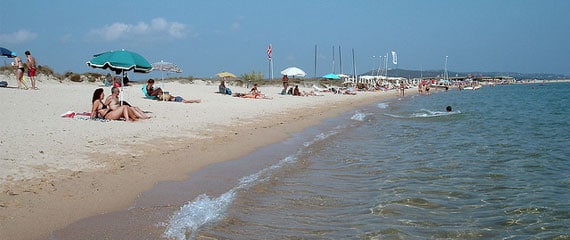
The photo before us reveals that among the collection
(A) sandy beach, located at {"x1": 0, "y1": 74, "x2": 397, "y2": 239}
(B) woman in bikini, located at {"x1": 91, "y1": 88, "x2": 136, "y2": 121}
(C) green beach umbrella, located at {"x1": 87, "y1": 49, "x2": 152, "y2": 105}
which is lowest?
(A) sandy beach, located at {"x1": 0, "y1": 74, "x2": 397, "y2": 239}

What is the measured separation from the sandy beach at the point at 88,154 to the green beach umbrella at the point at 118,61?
4.78 ft

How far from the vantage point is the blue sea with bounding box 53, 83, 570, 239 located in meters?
4.29

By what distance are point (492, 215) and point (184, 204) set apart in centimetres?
320

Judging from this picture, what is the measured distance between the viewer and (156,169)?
265 inches

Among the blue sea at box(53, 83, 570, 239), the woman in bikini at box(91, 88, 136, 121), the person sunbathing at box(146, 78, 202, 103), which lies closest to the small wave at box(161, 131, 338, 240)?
the blue sea at box(53, 83, 570, 239)

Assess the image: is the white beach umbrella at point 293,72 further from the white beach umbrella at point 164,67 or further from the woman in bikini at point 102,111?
the woman in bikini at point 102,111

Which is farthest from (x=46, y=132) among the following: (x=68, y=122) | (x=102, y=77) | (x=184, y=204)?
(x=102, y=77)

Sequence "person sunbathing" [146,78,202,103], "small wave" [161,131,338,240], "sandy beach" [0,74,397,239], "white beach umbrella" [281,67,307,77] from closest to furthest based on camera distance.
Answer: "small wave" [161,131,338,240]
"sandy beach" [0,74,397,239]
"person sunbathing" [146,78,202,103]
"white beach umbrella" [281,67,307,77]

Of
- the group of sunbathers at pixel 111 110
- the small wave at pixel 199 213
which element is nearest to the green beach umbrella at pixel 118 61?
the group of sunbathers at pixel 111 110

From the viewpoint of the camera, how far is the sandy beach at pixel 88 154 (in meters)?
4.56

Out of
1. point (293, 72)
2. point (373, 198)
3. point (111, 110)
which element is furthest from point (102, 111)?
point (293, 72)

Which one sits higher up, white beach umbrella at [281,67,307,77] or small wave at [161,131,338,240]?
white beach umbrella at [281,67,307,77]

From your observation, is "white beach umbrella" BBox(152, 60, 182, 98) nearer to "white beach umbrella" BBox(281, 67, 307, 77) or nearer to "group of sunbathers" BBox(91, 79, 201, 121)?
"group of sunbathers" BBox(91, 79, 201, 121)

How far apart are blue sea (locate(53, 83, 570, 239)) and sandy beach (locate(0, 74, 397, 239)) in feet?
1.37
